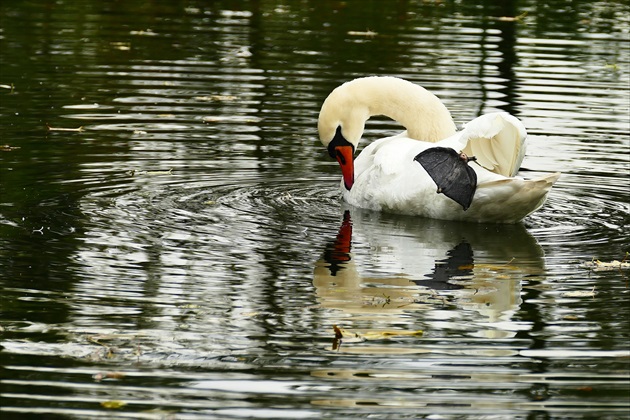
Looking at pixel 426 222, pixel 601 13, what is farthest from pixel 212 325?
pixel 601 13

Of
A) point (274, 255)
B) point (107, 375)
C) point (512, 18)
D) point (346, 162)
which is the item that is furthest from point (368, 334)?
point (512, 18)

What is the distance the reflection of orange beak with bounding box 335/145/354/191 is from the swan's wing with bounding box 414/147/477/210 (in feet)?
4.17

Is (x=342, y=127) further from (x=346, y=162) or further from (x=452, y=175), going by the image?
(x=452, y=175)

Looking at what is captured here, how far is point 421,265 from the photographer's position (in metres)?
8.61

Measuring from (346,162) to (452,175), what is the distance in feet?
5.49

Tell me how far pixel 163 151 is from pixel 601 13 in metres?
14.5

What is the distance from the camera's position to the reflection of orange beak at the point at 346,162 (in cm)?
1073

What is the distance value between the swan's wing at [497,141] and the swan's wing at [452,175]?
6.5 inches

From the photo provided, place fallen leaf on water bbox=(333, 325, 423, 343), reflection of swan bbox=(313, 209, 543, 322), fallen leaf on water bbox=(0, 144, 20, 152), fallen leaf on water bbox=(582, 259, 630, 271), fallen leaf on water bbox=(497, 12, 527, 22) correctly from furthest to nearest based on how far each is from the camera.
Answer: fallen leaf on water bbox=(497, 12, 527, 22), fallen leaf on water bbox=(0, 144, 20, 152), fallen leaf on water bbox=(582, 259, 630, 271), reflection of swan bbox=(313, 209, 543, 322), fallen leaf on water bbox=(333, 325, 423, 343)

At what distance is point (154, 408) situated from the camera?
5707 millimetres

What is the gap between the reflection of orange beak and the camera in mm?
10734

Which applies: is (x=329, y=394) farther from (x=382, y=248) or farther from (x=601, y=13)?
(x=601, y=13)

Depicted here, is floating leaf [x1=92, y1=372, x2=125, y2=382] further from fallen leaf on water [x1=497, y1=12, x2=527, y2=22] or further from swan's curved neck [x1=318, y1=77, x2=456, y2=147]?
fallen leaf on water [x1=497, y1=12, x2=527, y2=22]

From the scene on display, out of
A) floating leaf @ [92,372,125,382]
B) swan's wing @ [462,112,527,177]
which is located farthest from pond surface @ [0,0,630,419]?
swan's wing @ [462,112,527,177]
